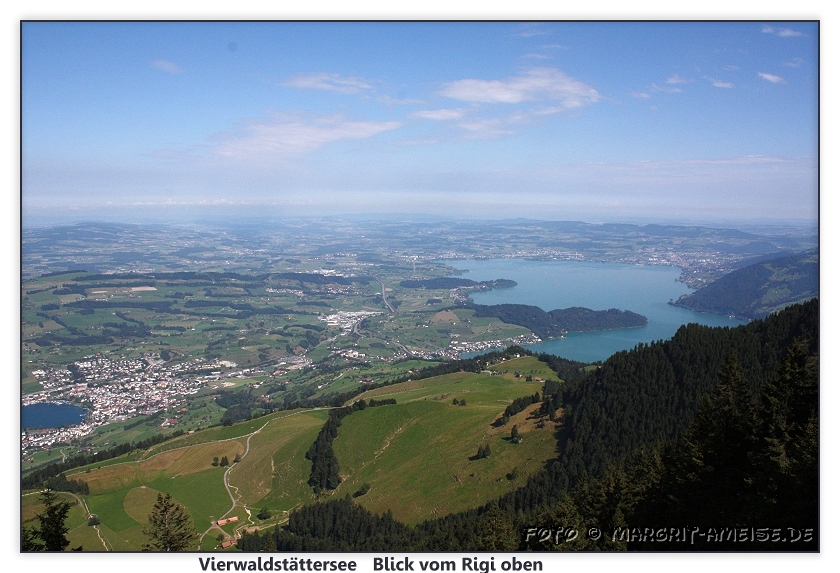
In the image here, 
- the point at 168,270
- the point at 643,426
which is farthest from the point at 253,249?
the point at 643,426

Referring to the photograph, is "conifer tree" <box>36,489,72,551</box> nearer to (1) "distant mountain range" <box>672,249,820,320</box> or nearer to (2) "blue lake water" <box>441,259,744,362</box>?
(2) "blue lake water" <box>441,259,744,362</box>

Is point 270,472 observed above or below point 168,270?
below

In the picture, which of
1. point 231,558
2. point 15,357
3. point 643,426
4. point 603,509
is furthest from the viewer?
point 643,426

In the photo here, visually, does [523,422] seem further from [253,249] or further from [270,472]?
[253,249]

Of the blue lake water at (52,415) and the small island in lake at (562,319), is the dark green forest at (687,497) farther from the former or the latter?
the small island in lake at (562,319)

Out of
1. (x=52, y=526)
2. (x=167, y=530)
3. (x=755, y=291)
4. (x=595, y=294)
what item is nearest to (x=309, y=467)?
(x=167, y=530)

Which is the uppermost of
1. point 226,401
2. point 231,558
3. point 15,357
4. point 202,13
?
point 202,13
